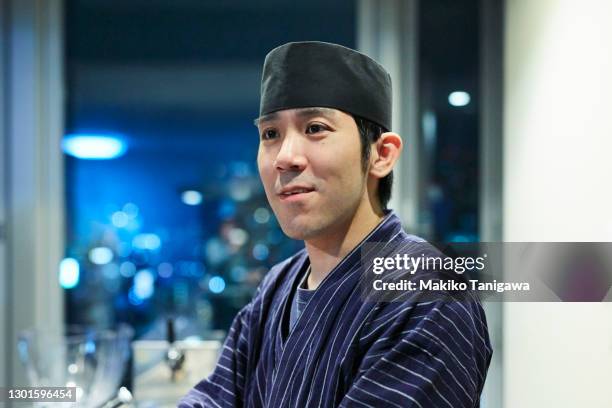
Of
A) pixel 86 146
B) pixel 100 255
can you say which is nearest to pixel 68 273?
pixel 100 255

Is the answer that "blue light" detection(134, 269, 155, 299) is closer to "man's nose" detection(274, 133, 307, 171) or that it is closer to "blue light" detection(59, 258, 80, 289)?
"blue light" detection(59, 258, 80, 289)

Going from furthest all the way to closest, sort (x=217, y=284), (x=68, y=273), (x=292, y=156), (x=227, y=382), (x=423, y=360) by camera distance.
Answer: (x=68, y=273) < (x=217, y=284) < (x=227, y=382) < (x=292, y=156) < (x=423, y=360)

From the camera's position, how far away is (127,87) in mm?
1989

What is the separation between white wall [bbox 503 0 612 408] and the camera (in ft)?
2.97

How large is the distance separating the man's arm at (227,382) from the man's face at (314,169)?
271mm

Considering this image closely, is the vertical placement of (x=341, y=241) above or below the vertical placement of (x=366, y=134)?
below

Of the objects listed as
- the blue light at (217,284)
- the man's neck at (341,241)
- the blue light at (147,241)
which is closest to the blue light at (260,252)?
the blue light at (217,284)

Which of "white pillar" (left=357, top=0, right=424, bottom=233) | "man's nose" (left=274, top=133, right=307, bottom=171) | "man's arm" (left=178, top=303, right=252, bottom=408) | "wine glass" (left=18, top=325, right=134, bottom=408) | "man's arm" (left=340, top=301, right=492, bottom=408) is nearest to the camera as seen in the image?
"man's arm" (left=340, top=301, right=492, bottom=408)

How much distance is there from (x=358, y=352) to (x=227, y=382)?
0.31 m

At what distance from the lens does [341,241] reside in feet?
3.28

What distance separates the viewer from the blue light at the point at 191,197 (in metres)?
1.94

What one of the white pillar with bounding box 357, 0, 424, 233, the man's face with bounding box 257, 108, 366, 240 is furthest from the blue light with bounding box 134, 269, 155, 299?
the man's face with bounding box 257, 108, 366, 240

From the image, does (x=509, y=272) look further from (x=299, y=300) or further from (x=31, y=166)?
(x=31, y=166)

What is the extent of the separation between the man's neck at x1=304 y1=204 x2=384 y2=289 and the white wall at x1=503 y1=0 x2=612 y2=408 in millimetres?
207
